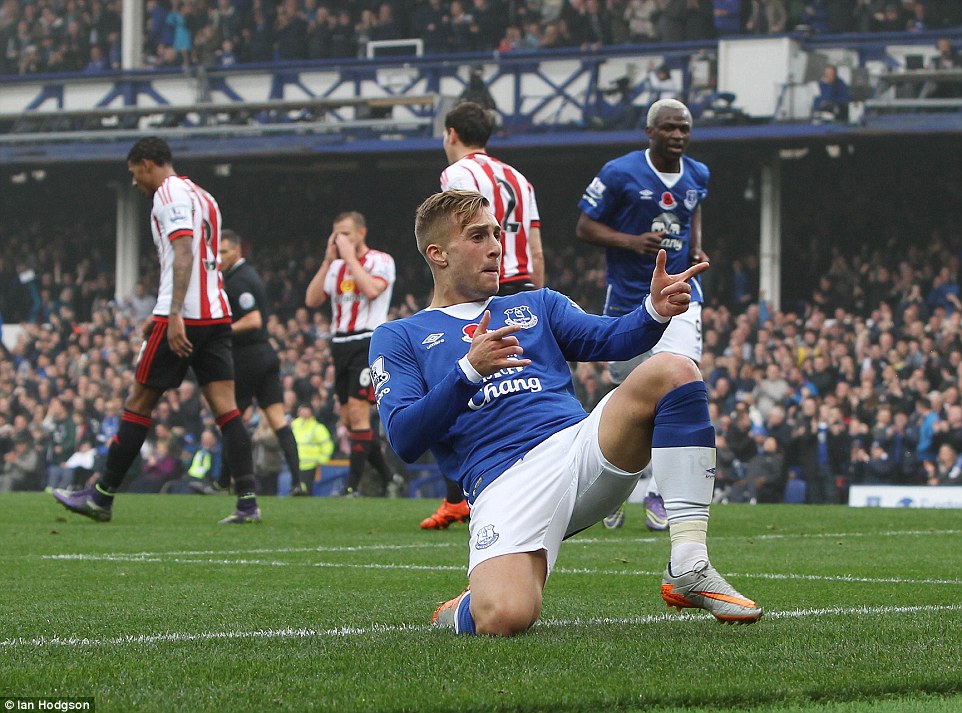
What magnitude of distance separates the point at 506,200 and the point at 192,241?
191cm

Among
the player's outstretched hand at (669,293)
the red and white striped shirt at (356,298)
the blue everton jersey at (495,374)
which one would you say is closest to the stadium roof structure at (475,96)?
the red and white striped shirt at (356,298)

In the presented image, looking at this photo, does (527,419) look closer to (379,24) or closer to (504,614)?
(504,614)

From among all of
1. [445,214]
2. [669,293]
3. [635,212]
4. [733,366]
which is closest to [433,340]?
[445,214]

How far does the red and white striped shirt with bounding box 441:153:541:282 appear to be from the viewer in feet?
29.8

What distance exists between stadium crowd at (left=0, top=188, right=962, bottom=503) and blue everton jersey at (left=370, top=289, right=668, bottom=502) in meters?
12.2

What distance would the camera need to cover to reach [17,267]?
29.7 m

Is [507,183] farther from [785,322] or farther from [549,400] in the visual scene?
[785,322]

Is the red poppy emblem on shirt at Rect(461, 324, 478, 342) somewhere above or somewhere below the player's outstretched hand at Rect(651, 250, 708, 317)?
below

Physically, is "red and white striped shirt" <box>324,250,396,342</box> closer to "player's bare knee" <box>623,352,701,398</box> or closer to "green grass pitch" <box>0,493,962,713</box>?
"green grass pitch" <box>0,493,962,713</box>

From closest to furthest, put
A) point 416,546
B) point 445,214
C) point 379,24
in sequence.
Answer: point 445,214 → point 416,546 → point 379,24

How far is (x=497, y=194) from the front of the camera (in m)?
9.20

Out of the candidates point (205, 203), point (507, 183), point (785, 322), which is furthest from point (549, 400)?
point (785, 322)

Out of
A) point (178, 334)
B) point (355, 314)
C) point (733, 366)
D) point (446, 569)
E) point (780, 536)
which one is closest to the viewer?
point (446, 569)

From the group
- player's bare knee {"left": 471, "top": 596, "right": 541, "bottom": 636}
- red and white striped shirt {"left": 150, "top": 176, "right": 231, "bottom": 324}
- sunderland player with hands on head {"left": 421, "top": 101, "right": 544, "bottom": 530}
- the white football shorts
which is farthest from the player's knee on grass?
red and white striped shirt {"left": 150, "top": 176, "right": 231, "bottom": 324}
